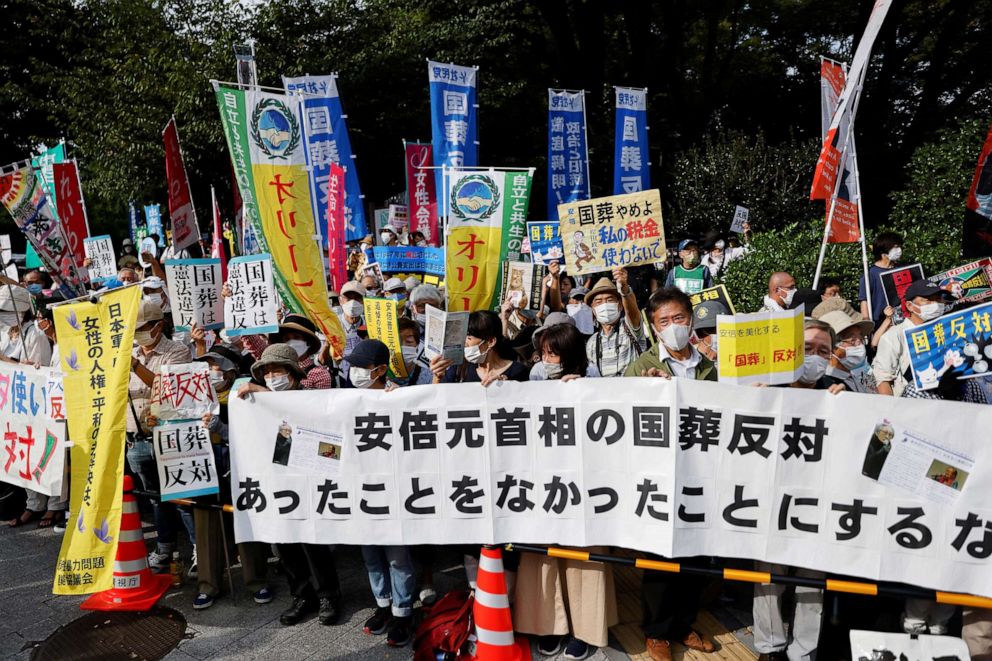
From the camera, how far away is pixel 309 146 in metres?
9.45

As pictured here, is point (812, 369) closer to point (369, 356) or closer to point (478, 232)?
point (369, 356)

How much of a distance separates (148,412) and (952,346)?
5441 millimetres

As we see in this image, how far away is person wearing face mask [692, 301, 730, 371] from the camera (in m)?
4.76

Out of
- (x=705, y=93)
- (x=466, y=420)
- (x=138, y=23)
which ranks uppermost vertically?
(x=138, y=23)

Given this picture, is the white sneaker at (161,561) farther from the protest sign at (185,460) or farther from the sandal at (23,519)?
the sandal at (23,519)

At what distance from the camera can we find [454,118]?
1123cm

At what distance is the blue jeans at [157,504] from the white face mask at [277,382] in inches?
50.5

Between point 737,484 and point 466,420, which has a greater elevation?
point 466,420

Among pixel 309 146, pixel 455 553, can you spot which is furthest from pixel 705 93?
pixel 455 553

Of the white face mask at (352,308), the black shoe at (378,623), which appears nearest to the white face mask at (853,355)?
the black shoe at (378,623)

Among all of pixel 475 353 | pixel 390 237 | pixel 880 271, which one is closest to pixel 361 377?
pixel 475 353

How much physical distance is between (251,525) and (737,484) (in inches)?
118

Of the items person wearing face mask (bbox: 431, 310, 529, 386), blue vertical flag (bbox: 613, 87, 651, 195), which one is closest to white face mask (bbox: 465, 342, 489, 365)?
person wearing face mask (bbox: 431, 310, 529, 386)

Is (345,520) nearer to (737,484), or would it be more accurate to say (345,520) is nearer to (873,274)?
(737,484)
